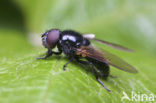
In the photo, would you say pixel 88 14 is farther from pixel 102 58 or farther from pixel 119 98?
pixel 119 98

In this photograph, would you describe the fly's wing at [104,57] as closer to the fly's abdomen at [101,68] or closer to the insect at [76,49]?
the insect at [76,49]

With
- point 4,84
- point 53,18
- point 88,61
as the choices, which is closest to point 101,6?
point 53,18

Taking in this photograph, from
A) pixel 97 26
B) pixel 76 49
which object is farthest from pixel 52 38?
pixel 97 26

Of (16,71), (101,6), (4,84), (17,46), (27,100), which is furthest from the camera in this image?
(101,6)

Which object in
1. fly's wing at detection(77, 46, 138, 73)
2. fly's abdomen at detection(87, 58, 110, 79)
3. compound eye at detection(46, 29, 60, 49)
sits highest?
compound eye at detection(46, 29, 60, 49)

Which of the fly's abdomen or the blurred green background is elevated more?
the blurred green background

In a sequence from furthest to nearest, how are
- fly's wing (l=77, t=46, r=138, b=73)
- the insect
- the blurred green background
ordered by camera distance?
the blurred green background, the insect, fly's wing (l=77, t=46, r=138, b=73)

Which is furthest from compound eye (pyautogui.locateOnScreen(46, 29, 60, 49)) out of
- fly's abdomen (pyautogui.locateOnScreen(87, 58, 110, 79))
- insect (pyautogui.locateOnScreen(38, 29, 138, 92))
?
fly's abdomen (pyautogui.locateOnScreen(87, 58, 110, 79))

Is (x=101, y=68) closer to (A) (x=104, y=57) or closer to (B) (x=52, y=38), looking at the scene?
(A) (x=104, y=57)

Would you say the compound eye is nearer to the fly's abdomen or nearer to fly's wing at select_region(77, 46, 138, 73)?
fly's wing at select_region(77, 46, 138, 73)
